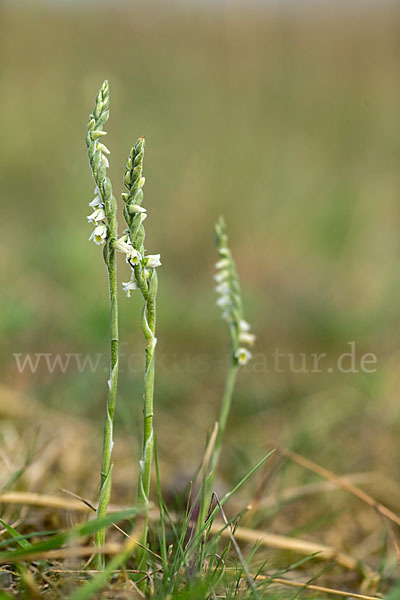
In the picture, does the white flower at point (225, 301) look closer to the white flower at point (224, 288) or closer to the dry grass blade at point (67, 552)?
the white flower at point (224, 288)

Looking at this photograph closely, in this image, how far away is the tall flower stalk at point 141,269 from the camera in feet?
4.68

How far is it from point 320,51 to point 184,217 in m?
7.15

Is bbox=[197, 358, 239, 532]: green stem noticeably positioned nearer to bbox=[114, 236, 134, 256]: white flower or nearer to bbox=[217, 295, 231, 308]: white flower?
bbox=[217, 295, 231, 308]: white flower

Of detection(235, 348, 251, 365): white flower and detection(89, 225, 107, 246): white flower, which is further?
detection(235, 348, 251, 365): white flower

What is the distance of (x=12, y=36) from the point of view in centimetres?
969

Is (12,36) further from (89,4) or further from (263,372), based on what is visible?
(263,372)

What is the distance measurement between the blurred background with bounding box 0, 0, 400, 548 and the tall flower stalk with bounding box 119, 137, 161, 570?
0.58 meters

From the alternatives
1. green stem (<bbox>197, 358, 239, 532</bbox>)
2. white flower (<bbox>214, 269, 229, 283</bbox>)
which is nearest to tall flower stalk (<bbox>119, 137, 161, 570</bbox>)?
green stem (<bbox>197, 358, 239, 532</bbox>)

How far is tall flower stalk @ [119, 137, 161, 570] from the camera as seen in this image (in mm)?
1428

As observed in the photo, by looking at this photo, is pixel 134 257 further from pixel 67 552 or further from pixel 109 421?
pixel 67 552

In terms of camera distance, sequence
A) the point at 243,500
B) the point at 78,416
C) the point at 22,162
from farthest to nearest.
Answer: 1. the point at 22,162
2. the point at 78,416
3. the point at 243,500

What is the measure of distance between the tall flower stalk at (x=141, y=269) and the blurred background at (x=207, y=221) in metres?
0.58

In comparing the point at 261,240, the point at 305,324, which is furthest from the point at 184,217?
the point at 305,324

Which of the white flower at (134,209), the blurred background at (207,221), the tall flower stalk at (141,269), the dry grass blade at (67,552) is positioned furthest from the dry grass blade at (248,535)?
the white flower at (134,209)
